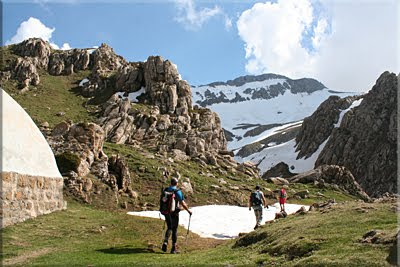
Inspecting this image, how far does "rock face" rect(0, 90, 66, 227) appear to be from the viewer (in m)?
18.0

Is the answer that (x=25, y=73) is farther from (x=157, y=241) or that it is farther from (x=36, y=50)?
(x=157, y=241)

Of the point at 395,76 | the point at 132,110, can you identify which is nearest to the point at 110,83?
the point at 132,110

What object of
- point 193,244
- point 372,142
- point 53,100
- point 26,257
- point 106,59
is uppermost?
point 106,59

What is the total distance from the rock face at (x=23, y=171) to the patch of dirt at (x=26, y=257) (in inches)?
151

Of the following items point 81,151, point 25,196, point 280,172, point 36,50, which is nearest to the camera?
point 25,196

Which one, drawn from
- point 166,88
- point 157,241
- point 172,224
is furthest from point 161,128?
point 172,224

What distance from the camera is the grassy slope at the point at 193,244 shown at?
10.4 m

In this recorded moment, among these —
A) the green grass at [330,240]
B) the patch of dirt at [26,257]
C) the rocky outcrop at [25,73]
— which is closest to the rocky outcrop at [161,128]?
the rocky outcrop at [25,73]

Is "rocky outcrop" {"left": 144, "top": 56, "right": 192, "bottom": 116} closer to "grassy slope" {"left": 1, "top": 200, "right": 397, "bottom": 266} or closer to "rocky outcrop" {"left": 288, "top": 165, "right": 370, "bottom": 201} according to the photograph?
"rocky outcrop" {"left": 288, "top": 165, "right": 370, "bottom": 201}

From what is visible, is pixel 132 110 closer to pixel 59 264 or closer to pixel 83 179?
pixel 83 179

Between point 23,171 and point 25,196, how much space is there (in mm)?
1405

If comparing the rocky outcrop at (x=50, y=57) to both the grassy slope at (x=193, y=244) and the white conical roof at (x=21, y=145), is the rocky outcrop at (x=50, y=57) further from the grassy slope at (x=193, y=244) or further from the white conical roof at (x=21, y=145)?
the grassy slope at (x=193, y=244)

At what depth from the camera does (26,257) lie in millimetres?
13883

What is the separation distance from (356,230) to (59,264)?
1066cm
